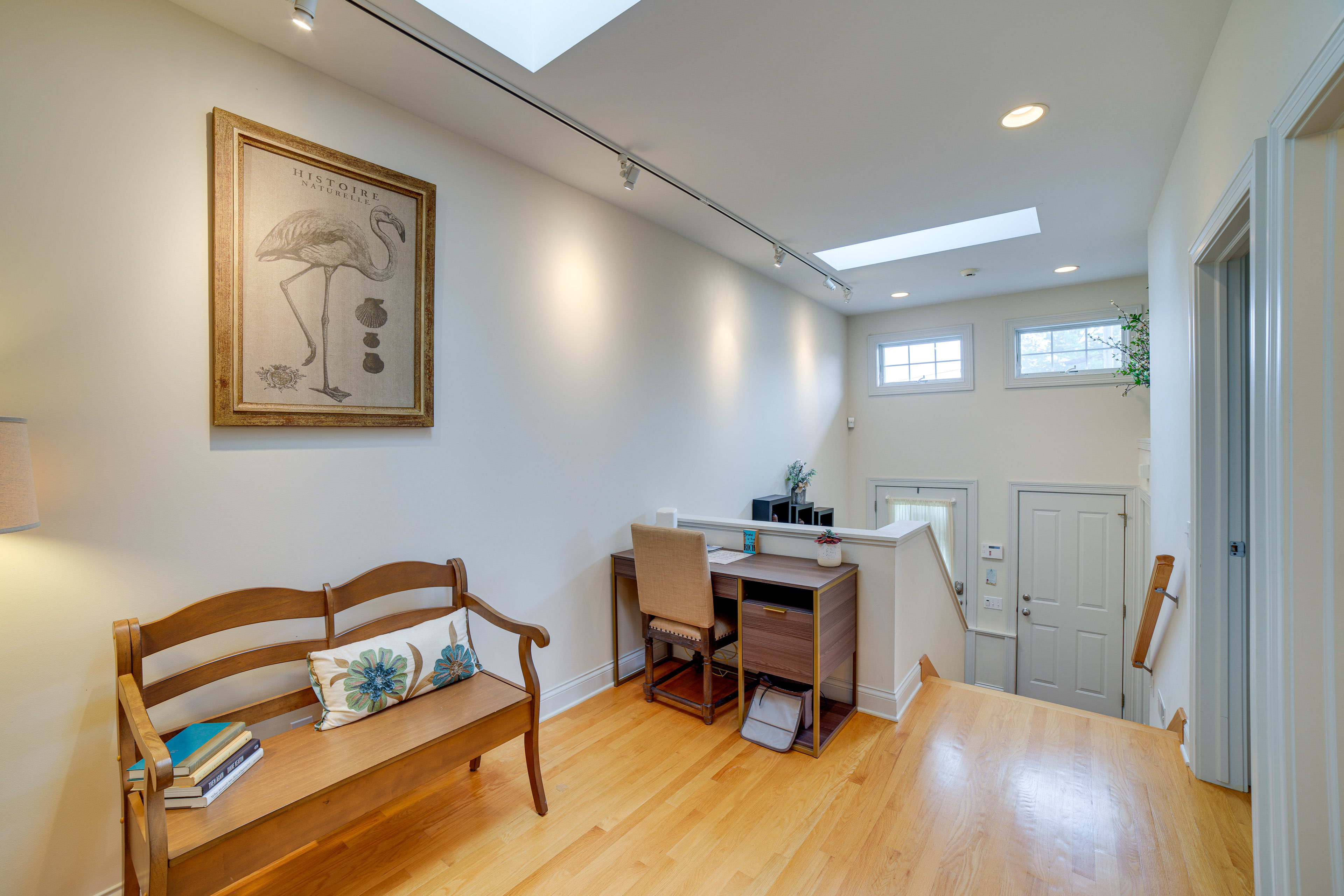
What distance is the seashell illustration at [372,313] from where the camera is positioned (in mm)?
2148

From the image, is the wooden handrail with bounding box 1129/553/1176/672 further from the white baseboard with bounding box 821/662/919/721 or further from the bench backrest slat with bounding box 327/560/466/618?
the bench backrest slat with bounding box 327/560/466/618

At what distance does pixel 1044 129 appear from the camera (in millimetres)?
2469

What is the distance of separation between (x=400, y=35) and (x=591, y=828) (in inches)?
111

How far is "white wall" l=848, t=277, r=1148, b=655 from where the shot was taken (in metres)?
4.82

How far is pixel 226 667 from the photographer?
1.79 m

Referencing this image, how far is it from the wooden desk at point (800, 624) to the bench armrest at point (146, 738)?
2.01m

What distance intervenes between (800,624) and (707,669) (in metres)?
0.56

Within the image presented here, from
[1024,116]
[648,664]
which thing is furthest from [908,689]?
[1024,116]

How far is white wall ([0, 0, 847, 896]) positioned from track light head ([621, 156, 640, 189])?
0.48 metres

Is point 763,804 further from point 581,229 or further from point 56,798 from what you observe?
point 581,229

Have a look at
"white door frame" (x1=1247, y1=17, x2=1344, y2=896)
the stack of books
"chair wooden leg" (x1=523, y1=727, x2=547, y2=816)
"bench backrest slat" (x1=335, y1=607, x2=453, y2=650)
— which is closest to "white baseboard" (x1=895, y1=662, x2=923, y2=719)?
"white door frame" (x1=1247, y1=17, x2=1344, y2=896)

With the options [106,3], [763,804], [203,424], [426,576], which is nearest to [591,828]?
[763,804]

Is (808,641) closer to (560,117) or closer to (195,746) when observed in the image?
(195,746)

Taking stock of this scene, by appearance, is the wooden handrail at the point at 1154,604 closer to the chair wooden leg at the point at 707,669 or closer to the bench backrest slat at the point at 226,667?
the chair wooden leg at the point at 707,669
